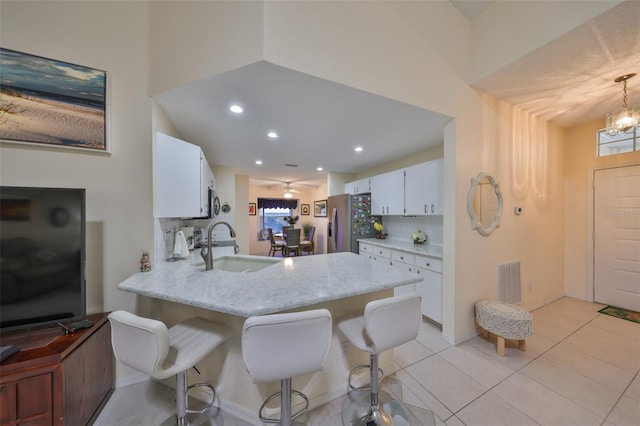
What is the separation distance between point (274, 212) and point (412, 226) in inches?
218

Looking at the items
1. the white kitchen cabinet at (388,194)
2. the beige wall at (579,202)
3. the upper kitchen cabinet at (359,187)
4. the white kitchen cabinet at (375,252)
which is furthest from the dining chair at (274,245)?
the beige wall at (579,202)

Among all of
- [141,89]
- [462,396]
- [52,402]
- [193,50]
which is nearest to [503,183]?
[462,396]

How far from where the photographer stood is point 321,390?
1547 mm

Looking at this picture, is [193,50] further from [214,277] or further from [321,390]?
[321,390]

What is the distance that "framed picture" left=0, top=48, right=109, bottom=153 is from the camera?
56.2 inches

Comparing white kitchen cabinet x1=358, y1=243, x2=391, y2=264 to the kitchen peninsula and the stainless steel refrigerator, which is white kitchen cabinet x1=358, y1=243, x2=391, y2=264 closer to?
the stainless steel refrigerator

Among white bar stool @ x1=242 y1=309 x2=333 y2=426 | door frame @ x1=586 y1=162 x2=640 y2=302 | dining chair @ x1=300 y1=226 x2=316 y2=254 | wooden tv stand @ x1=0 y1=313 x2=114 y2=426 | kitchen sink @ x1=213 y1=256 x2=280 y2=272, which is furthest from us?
dining chair @ x1=300 y1=226 x2=316 y2=254

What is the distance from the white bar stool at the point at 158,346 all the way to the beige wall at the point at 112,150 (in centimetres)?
88

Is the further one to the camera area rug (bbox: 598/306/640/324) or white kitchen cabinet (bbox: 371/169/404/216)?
white kitchen cabinet (bbox: 371/169/404/216)

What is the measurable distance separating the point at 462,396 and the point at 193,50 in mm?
3373

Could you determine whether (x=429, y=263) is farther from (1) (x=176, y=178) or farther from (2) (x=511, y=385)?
(1) (x=176, y=178)

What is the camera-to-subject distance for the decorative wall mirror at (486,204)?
245cm

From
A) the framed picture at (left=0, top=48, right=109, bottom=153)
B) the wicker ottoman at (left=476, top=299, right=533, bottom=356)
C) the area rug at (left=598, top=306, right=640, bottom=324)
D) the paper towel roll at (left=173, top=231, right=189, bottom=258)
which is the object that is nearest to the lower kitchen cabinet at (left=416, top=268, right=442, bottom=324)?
the wicker ottoman at (left=476, top=299, right=533, bottom=356)

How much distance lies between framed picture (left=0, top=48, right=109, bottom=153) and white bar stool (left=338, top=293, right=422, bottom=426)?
2.28 metres
